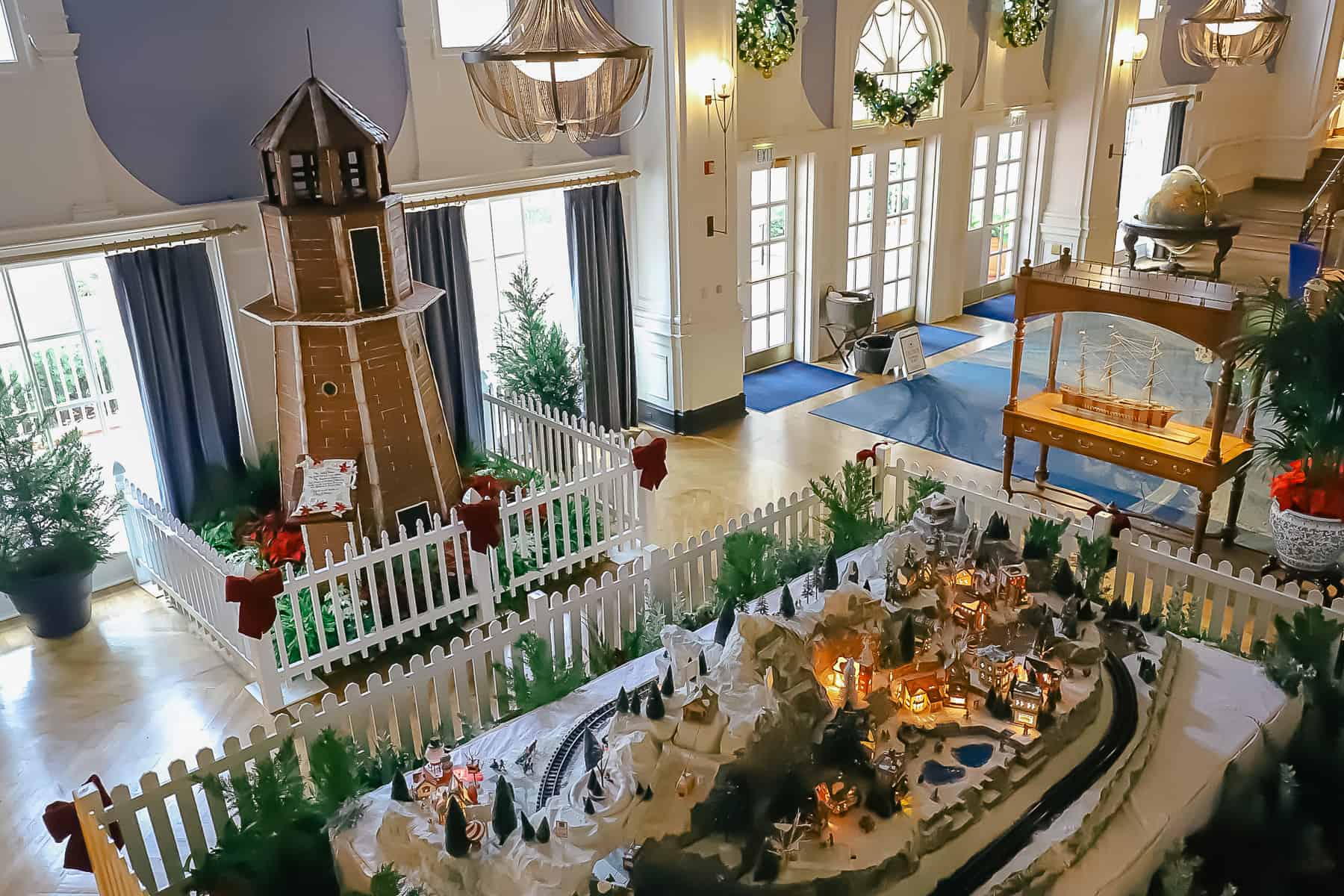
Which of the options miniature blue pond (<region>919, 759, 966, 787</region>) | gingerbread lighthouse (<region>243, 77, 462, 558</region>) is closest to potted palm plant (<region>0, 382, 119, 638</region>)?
gingerbread lighthouse (<region>243, 77, 462, 558</region>)

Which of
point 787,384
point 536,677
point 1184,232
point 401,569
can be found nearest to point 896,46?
point 1184,232

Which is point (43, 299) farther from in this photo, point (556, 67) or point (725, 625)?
point (725, 625)

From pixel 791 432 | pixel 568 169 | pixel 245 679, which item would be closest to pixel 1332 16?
pixel 791 432

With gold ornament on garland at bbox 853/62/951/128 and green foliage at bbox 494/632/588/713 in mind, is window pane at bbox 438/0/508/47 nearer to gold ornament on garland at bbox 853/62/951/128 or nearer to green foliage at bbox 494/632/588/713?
gold ornament on garland at bbox 853/62/951/128

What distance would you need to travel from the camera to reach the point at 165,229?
619 cm

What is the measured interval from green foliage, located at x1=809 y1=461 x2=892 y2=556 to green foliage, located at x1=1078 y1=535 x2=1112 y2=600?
3.38 ft

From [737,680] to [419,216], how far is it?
15.6ft

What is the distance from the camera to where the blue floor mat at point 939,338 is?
1121 centimetres

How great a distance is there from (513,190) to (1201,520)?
5.43 meters

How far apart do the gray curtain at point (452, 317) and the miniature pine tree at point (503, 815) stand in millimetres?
4471

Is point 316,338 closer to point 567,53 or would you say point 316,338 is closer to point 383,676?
point 383,676

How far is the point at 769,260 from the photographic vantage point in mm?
10188

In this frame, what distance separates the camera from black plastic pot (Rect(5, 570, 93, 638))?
587 centimetres

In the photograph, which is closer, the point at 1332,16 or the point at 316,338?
→ the point at 316,338
